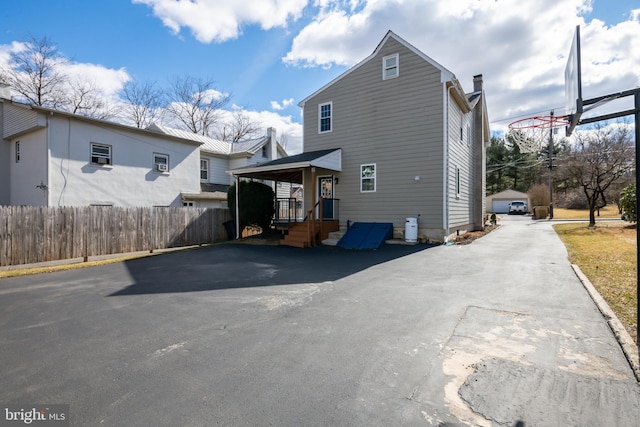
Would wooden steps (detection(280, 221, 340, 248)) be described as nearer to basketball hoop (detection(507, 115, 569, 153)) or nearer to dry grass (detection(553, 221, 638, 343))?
basketball hoop (detection(507, 115, 569, 153))

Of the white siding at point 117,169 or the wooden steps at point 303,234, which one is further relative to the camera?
the white siding at point 117,169

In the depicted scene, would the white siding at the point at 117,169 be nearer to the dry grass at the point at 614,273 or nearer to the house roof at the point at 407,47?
the house roof at the point at 407,47

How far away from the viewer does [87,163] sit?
14.7m

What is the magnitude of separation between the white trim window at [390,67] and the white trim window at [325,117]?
285cm

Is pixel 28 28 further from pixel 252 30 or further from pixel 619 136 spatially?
pixel 619 136

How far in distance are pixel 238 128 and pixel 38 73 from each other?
59.2 feet

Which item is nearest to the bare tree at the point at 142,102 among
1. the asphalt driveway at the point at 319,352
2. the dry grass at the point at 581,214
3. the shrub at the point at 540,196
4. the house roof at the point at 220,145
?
the house roof at the point at 220,145

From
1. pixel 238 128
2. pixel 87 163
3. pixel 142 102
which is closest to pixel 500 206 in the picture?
pixel 238 128

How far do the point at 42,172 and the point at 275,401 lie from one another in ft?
54.5

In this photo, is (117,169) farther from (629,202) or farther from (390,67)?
(629,202)

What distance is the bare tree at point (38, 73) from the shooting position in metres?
22.8

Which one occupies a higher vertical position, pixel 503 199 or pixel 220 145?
pixel 220 145

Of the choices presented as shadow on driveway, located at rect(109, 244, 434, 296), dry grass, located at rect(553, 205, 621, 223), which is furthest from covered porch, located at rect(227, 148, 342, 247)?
dry grass, located at rect(553, 205, 621, 223)

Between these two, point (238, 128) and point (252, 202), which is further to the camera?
point (238, 128)
